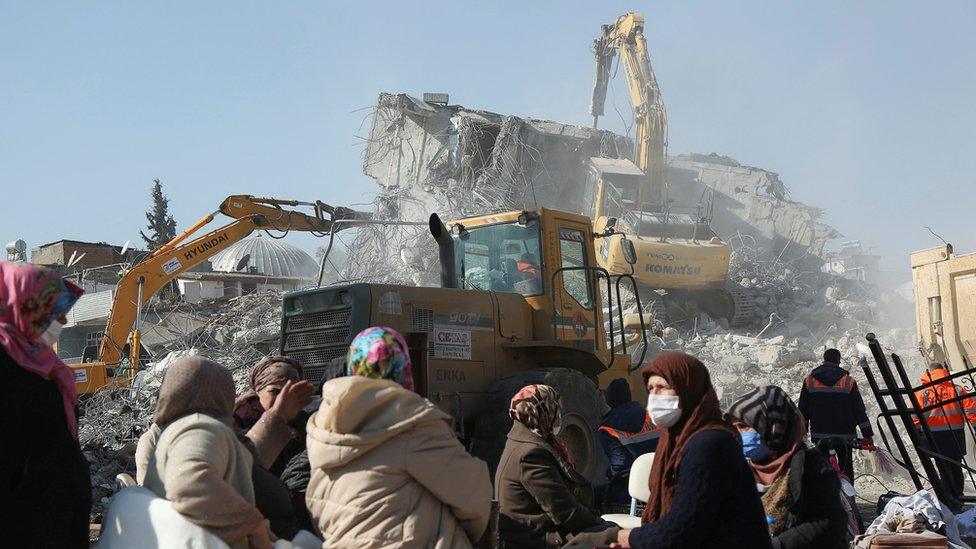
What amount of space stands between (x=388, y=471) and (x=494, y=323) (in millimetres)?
5383

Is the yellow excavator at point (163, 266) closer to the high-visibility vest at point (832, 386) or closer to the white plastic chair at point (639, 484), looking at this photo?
the high-visibility vest at point (832, 386)

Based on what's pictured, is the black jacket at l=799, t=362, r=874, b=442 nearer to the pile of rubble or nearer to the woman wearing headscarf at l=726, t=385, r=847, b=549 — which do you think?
the woman wearing headscarf at l=726, t=385, r=847, b=549

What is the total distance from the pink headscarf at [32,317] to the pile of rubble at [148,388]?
5320 millimetres

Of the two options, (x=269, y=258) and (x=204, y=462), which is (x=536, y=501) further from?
(x=269, y=258)

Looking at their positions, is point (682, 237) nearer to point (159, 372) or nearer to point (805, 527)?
point (159, 372)

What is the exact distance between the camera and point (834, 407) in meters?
8.23

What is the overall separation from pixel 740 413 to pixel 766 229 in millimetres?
27862

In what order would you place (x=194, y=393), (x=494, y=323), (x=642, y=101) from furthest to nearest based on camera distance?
(x=642, y=101), (x=494, y=323), (x=194, y=393)

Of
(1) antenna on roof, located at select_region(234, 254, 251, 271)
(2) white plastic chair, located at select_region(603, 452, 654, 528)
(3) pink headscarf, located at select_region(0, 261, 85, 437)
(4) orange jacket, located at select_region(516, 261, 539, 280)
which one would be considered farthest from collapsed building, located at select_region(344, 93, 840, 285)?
(3) pink headscarf, located at select_region(0, 261, 85, 437)

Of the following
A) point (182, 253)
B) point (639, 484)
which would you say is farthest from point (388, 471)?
point (182, 253)

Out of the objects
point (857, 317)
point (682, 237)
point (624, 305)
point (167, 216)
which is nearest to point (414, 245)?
point (624, 305)

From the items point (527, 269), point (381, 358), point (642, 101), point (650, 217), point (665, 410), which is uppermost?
point (642, 101)

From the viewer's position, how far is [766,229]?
30219 millimetres

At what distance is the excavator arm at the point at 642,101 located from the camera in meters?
24.0
